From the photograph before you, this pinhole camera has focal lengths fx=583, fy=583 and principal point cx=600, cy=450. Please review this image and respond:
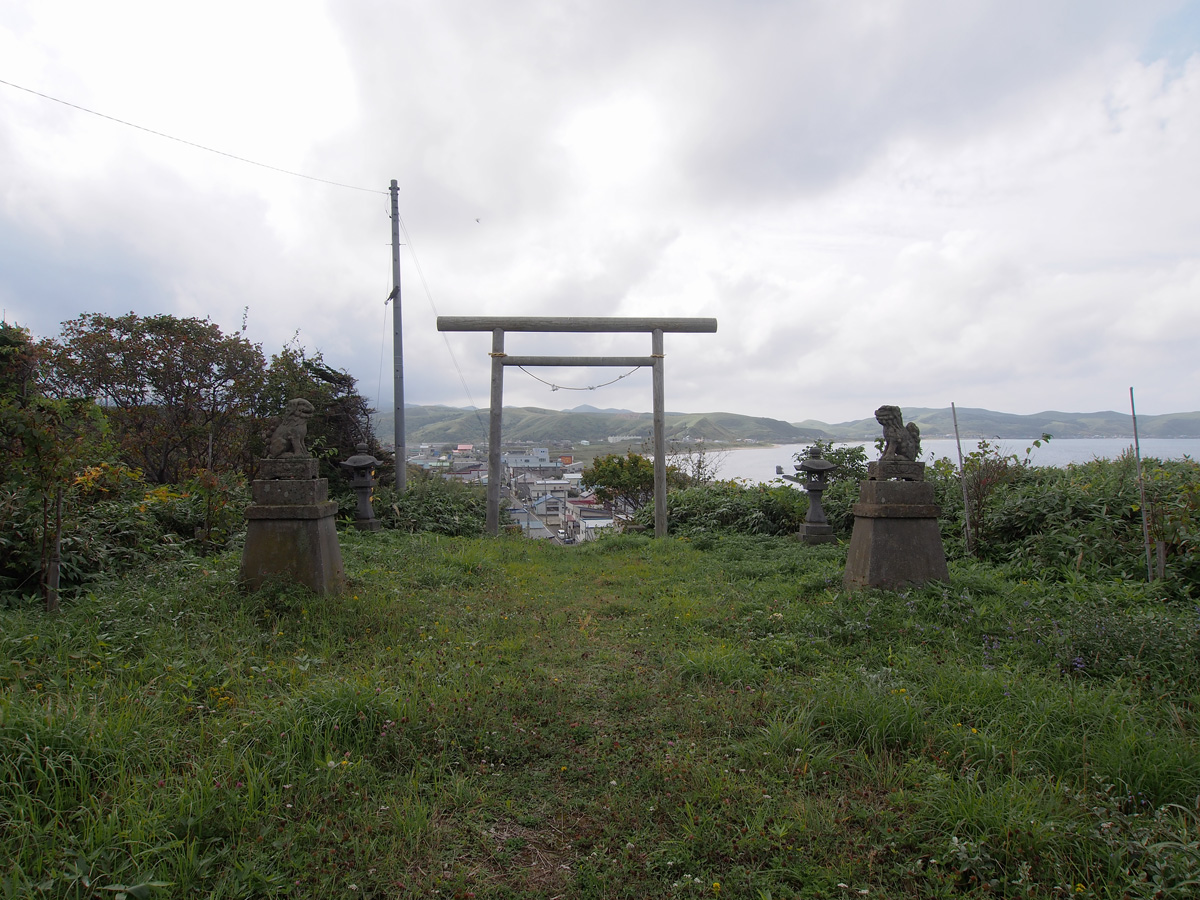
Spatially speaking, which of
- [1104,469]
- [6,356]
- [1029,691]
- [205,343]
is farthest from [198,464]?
[1104,469]

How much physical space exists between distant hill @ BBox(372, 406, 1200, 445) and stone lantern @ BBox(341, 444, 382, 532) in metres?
1.87

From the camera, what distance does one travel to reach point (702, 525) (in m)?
10.2

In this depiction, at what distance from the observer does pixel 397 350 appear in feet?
37.2

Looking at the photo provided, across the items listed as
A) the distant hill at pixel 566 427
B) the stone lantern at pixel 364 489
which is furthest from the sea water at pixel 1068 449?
the distant hill at pixel 566 427

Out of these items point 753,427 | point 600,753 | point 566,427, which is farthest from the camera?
point 566,427

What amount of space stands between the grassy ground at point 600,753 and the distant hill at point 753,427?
295cm

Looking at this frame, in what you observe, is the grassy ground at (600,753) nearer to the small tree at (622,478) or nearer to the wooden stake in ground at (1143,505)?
the wooden stake in ground at (1143,505)

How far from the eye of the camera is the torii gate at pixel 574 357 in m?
9.57

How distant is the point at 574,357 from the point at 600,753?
7.68 meters

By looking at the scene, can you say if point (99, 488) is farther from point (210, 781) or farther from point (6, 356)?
point (210, 781)

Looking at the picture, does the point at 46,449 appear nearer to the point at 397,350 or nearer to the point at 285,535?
the point at 285,535

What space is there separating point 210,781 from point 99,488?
17.5 feet

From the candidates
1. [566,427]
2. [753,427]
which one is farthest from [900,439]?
[566,427]

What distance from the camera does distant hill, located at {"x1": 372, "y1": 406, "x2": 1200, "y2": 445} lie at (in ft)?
29.4
